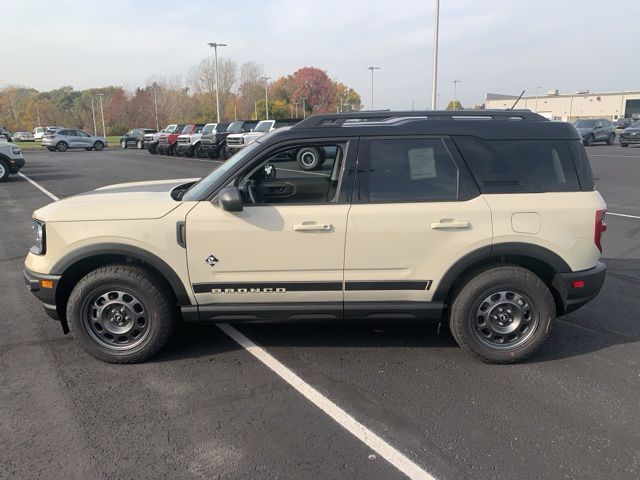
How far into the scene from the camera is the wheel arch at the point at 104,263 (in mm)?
3736

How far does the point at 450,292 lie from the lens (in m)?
3.95

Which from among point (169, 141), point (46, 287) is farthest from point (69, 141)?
point (46, 287)

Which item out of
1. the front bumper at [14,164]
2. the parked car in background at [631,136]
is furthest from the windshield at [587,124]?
the front bumper at [14,164]

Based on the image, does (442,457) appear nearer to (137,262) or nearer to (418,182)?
Answer: (418,182)

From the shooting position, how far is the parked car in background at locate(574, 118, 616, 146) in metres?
33.9

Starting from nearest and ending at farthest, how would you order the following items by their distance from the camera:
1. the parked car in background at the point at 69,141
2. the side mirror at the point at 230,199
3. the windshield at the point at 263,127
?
the side mirror at the point at 230,199 < the windshield at the point at 263,127 < the parked car in background at the point at 69,141

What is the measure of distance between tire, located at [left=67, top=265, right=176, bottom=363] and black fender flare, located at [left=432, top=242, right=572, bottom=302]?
6.87 ft

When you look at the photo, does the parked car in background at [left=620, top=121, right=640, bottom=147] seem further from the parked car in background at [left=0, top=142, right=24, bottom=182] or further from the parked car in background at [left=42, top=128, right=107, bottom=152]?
the parked car in background at [left=42, top=128, right=107, bottom=152]

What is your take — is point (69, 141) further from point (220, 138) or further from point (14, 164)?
point (14, 164)

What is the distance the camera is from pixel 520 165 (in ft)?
12.5

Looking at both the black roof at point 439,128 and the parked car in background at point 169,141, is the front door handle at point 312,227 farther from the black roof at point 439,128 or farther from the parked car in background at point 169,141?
the parked car in background at point 169,141

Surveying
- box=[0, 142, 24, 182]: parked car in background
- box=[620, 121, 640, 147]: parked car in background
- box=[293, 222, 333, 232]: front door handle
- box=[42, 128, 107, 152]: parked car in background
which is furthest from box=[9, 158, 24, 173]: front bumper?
box=[620, 121, 640, 147]: parked car in background

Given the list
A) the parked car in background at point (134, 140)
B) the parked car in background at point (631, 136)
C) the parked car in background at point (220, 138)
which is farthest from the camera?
the parked car in background at point (134, 140)

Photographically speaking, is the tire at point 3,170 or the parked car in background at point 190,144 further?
the parked car in background at point 190,144
